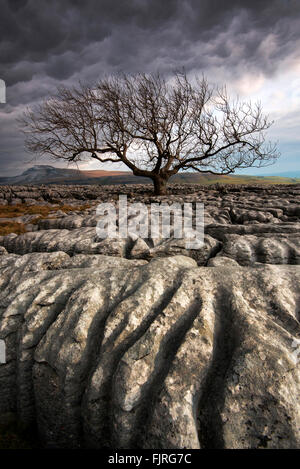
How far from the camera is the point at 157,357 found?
1.92 metres

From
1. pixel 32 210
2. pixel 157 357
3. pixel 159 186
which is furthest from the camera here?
pixel 159 186

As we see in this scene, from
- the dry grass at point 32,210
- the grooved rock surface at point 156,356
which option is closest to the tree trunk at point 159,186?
the dry grass at point 32,210

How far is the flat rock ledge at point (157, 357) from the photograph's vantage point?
1.62m

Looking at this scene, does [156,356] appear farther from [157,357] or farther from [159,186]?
[159,186]

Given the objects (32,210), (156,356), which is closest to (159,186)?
(32,210)

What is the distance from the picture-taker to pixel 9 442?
7.18ft

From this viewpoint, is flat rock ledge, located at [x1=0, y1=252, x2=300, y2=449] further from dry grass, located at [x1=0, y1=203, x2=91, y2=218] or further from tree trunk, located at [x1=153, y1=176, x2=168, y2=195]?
tree trunk, located at [x1=153, y1=176, x2=168, y2=195]

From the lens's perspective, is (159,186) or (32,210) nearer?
(32,210)

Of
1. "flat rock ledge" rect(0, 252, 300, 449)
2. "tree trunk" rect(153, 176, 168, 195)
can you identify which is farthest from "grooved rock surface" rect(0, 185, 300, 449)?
"tree trunk" rect(153, 176, 168, 195)

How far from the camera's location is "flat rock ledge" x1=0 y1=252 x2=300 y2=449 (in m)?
1.62

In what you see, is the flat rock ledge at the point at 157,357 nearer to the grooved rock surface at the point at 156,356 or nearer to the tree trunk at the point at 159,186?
the grooved rock surface at the point at 156,356

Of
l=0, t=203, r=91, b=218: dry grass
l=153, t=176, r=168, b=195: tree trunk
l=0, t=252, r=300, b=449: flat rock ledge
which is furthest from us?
l=153, t=176, r=168, b=195: tree trunk

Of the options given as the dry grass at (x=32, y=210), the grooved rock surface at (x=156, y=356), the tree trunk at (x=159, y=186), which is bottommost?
the grooved rock surface at (x=156, y=356)

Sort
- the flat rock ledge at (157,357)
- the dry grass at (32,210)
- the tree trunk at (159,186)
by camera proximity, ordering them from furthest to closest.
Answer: the tree trunk at (159,186)
the dry grass at (32,210)
the flat rock ledge at (157,357)
